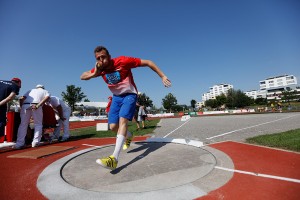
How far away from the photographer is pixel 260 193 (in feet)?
7.08

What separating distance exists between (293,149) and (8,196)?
17.5 feet

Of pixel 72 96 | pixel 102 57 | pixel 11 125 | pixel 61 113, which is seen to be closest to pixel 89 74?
pixel 102 57

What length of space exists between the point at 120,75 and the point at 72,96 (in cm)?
6313

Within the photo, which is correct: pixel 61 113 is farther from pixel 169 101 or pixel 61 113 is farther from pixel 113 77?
pixel 169 101

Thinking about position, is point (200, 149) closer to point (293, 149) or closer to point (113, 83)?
point (293, 149)

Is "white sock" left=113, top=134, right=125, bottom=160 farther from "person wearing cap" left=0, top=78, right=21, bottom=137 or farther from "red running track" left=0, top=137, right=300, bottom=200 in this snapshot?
"person wearing cap" left=0, top=78, right=21, bottom=137

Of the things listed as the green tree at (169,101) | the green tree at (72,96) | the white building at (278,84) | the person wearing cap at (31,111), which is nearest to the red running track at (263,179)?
the person wearing cap at (31,111)

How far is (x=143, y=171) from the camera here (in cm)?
304

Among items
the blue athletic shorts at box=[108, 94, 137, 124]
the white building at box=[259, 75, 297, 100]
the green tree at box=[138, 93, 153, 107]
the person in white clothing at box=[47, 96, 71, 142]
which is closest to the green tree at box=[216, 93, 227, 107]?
the green tree at box=[138, 93, 153, 107]

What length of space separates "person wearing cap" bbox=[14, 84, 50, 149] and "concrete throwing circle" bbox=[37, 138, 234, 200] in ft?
9.55

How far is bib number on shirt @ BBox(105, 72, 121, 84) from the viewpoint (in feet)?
12.5

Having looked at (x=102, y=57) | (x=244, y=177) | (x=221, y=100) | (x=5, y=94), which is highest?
(x=221, y=100)

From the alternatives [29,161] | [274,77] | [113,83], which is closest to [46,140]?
[29,161]

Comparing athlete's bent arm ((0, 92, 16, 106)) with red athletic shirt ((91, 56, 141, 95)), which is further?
athlete's bent arm ((0, 92, 16, 106))
